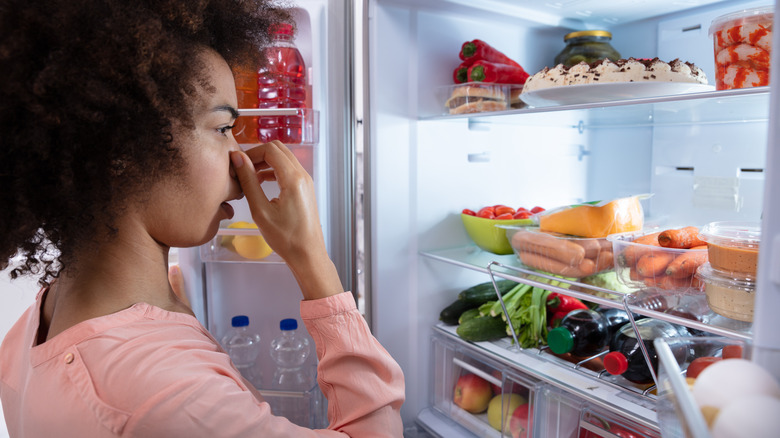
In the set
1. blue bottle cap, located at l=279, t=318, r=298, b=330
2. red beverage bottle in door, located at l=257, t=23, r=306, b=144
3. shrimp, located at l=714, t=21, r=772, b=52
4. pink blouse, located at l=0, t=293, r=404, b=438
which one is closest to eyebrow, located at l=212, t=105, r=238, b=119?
pink blouse, located at l=0, t=293, r=404, b=438

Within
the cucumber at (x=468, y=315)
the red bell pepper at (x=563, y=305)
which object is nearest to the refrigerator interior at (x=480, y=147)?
the cucumber at (x=468, y=315)

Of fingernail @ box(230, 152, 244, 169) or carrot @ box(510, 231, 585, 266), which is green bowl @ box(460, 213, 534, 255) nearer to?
carrot @ box(510, 231, 585, 266)

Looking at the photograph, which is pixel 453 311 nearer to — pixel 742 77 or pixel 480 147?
pixel 480 147

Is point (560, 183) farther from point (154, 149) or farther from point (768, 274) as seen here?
point (154, 149)

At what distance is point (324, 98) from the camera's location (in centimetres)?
147

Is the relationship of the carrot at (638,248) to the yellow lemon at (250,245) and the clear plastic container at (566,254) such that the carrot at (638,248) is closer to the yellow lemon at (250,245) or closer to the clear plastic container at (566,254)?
the clear plastic container at (566,254)

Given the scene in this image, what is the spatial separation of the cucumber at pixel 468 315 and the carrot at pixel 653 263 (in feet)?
1.82

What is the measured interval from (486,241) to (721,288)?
2.35 ft

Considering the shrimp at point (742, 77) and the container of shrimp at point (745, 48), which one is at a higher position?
the container of shrimp at point (745, 48)

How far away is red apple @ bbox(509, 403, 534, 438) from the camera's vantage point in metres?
1.34

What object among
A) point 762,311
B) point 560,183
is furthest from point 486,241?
point 762,311

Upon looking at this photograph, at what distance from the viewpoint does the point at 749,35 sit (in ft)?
3.08

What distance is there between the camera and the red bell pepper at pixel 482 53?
1484 mm

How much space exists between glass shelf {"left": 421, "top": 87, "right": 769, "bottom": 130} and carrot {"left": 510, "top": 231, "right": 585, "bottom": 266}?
0.30m
